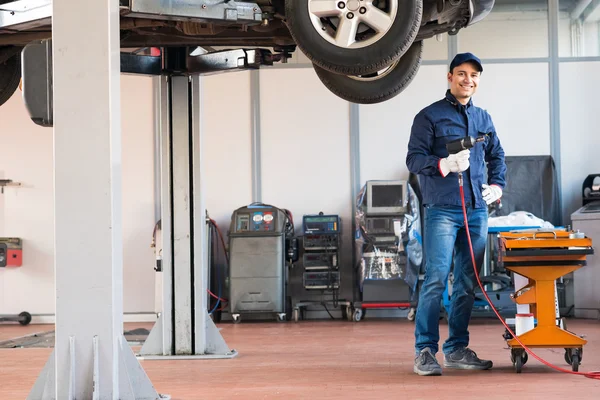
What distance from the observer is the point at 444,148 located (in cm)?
509

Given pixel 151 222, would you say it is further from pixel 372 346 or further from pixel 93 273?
pixel 93 273

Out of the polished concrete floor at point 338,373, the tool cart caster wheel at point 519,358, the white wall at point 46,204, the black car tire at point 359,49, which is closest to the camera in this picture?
the polished concrete floor at point 338,373

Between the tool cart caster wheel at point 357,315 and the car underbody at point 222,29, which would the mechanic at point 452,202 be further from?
the tool cart caster wheel at point 357,315

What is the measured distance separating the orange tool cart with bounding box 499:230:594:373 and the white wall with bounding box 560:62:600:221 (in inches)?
202

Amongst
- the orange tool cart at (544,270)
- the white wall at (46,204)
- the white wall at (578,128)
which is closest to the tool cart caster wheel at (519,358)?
the orange tool cart at (544,270)

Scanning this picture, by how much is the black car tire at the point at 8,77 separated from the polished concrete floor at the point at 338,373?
177 cm

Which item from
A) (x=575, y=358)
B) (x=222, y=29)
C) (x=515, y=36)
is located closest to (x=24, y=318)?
(x=222, y=29)

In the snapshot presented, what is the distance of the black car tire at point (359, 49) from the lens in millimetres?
4297

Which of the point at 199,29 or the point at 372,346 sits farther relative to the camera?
the point at 372,346

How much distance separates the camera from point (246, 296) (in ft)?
31.0

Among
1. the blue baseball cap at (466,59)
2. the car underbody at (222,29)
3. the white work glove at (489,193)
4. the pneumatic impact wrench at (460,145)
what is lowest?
the white work glove at (489,193)

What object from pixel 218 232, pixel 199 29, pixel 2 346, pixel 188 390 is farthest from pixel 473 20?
pixel 218 232

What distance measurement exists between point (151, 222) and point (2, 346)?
118 inches

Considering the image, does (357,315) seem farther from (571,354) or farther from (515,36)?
(571,354)
